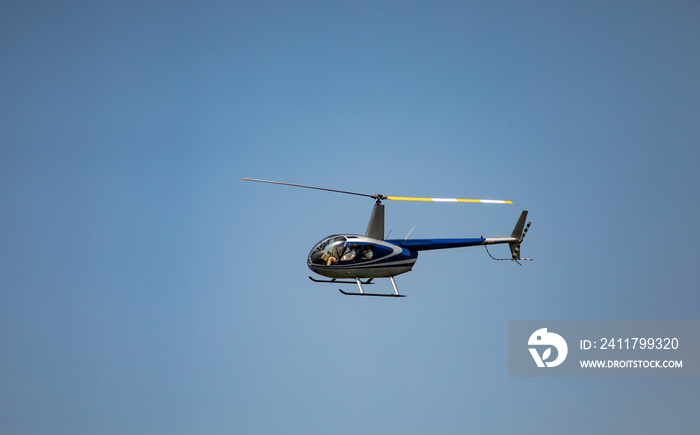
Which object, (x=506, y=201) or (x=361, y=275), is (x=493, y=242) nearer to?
(x=506, y=201)

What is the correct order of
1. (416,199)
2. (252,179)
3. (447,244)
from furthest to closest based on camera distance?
(447,244) → (416,199) → (252,179)

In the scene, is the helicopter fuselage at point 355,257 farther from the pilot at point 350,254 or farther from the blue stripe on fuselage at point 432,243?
the blue stripe on fuselage at point 432,243

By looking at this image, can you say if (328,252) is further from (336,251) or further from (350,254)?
(350,254)

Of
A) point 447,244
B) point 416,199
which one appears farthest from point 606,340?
point 416,199

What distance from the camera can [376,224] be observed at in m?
23.6

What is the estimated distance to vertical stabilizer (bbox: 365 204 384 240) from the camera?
77.3ft

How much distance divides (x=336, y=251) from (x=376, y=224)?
2053 mm

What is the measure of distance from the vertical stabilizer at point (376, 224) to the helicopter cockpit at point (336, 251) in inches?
37.4

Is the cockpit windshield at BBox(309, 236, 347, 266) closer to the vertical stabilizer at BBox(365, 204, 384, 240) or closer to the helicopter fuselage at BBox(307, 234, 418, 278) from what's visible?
the helicopter fuselage at BBox(307, 234, 418, 278)

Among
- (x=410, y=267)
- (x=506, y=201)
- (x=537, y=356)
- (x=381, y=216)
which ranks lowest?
(x=537, y=356)

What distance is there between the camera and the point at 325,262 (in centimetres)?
2230

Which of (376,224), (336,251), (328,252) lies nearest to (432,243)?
(376,224)

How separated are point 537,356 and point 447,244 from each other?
7.30 m

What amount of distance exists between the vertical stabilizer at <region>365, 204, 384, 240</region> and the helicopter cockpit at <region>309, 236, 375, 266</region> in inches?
37.4
